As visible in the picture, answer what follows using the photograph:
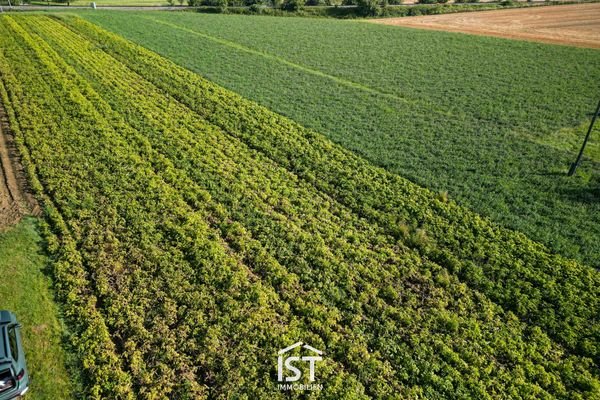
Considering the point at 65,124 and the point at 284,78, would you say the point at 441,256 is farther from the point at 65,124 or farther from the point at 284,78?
the point at 284,78

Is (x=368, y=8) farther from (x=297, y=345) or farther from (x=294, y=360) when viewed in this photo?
(x=294, y=360)

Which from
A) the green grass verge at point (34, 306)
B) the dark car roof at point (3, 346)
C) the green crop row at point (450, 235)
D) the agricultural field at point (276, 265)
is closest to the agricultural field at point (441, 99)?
the agricultural field at point (276, 265)

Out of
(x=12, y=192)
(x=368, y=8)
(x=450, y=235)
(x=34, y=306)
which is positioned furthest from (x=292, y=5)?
(x=34, y=306)

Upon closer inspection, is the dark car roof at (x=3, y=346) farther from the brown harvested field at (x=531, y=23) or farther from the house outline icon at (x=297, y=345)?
the brown harvested field at (x=531, y=23)

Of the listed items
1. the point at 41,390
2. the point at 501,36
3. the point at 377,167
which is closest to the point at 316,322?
the point at 41,390

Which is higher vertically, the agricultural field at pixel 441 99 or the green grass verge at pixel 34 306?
the agricultural field at pixel 441 99
